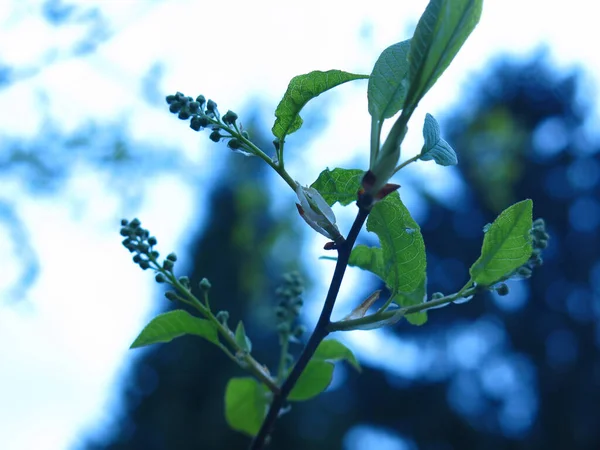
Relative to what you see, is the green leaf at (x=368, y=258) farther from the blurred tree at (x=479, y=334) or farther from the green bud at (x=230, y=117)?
the blurred tree at (x=479, y=334)

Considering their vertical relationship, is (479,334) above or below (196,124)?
above

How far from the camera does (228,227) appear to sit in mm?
12812

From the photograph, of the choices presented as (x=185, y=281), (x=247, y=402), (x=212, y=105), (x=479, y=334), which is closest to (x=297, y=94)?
(x=212, y=105)

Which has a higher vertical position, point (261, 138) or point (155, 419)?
point (261, 138)

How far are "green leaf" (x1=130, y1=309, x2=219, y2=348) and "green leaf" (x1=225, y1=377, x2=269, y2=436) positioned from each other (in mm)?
82

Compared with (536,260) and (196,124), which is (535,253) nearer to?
(536,260)

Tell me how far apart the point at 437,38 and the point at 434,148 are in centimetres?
12

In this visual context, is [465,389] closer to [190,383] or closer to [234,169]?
[190,383]

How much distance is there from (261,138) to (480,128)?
7882 millimetres

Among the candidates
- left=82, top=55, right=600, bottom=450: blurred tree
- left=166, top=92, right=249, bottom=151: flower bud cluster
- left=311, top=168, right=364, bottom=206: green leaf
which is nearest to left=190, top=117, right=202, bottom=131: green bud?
left=166, top=92, right=249, bottom=151: flower bud cluster

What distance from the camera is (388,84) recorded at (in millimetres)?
462

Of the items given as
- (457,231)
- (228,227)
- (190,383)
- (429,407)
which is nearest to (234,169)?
(228,227)

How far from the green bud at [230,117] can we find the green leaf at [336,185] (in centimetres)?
8

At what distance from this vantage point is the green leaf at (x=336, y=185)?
0.51 meters
